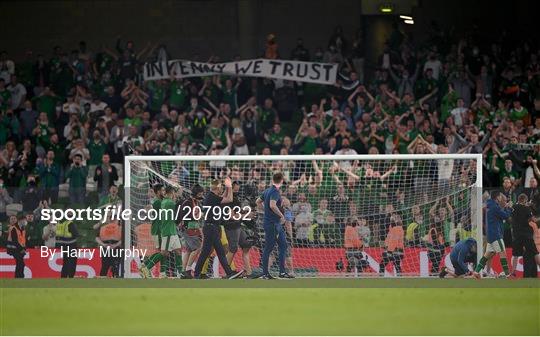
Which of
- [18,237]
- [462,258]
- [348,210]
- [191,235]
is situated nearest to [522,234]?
[462,258]

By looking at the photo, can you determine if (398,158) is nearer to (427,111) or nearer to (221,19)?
(427,111)

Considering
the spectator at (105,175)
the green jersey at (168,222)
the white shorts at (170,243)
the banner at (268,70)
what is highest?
the banner at (268,70)

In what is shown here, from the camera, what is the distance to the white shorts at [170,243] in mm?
17125

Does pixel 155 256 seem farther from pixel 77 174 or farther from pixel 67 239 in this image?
pixel 77 174

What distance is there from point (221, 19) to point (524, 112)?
10.7 meters

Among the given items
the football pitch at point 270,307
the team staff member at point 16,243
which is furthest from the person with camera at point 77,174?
the football pitch at point 270,307

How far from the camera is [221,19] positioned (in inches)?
1228

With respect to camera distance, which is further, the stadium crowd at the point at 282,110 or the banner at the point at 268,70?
the banner at the point at 268,70

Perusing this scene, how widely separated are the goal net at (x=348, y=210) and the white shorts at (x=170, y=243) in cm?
21

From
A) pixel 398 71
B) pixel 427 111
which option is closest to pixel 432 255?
pixel 427 111

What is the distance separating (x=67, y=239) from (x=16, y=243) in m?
0.84

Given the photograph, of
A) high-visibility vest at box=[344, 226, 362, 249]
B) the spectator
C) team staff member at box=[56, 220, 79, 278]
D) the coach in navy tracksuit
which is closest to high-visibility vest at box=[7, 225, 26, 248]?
team staff member at box=[56, 220, 79, 278]

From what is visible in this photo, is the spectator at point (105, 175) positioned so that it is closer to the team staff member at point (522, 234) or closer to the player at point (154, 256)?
the player at point (154, 256)

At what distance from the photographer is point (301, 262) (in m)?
17.4
